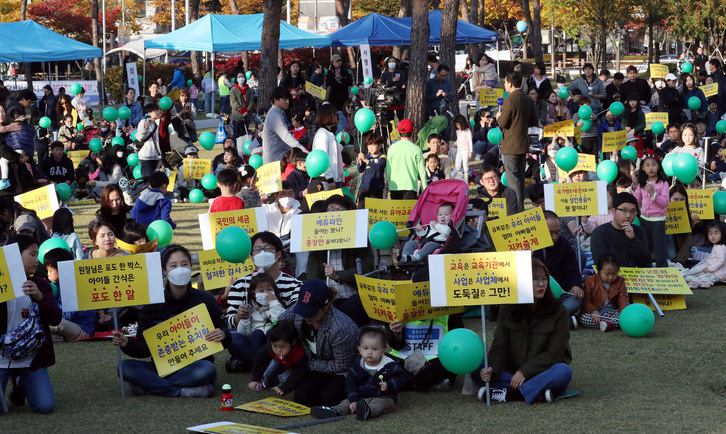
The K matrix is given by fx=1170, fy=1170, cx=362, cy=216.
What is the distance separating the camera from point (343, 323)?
771 centimetres

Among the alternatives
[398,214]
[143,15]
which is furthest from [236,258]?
[143,15]

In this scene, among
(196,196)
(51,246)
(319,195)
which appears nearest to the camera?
(51,246)

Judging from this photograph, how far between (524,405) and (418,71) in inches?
588

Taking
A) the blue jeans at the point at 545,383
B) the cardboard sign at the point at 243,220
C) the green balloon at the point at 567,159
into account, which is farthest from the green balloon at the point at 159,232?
the green balloon at the point at 567,159

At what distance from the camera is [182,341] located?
8031mm

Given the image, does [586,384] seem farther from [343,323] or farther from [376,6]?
[376,6]

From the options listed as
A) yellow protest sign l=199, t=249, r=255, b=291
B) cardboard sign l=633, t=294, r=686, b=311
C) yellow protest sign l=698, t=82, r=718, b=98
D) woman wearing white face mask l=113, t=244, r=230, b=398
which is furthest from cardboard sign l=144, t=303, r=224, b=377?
yellow protest sign l=698, t=82, r=718, b=98

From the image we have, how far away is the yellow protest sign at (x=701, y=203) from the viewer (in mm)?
13227

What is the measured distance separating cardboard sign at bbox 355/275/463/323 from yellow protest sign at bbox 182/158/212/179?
10.5 m

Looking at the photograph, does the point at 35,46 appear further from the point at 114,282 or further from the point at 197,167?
the point at 114,282

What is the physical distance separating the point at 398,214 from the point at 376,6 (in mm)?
55101

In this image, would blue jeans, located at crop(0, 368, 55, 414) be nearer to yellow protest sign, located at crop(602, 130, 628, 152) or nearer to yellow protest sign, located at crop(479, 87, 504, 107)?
yellow protest sign, located at crop(602, 130, 628, 152)

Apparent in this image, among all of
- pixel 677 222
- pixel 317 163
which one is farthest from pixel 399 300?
pixel 677 222

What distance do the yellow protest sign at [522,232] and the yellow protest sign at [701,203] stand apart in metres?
3.99
